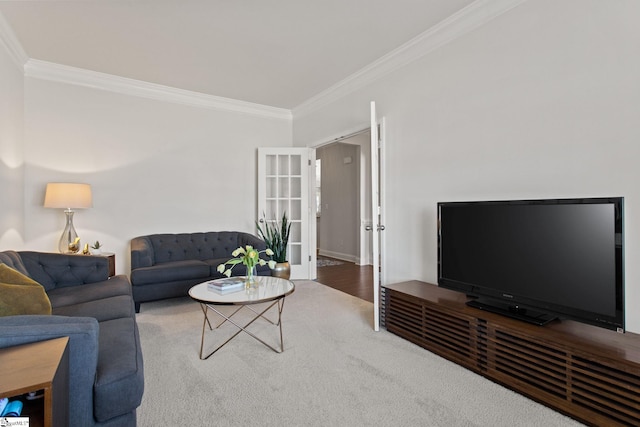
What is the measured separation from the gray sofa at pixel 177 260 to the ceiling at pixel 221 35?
80.6 inches

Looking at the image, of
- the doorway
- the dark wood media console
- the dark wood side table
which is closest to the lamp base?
the dark wood side table

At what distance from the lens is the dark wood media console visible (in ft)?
5.12

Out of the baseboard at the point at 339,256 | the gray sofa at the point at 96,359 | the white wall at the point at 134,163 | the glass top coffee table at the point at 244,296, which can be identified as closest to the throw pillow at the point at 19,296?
the gray sofa at the point at 96,359

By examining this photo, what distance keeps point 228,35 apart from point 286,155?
2.25 metres

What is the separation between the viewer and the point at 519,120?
7.88 ft

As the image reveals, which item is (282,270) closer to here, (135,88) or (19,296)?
(135,88)

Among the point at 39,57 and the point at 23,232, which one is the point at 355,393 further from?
the point at 39,57

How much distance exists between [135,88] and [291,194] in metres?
2.52

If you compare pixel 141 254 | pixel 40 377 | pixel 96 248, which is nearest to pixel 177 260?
pixel 141 254

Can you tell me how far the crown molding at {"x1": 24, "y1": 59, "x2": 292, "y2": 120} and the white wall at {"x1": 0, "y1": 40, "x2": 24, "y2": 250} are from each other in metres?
0.22

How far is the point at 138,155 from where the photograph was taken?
4.29m

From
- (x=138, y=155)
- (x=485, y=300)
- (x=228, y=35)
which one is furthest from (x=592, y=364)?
(x=138, y=155)

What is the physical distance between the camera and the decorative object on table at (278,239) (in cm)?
475

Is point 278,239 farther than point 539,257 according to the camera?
Yes
